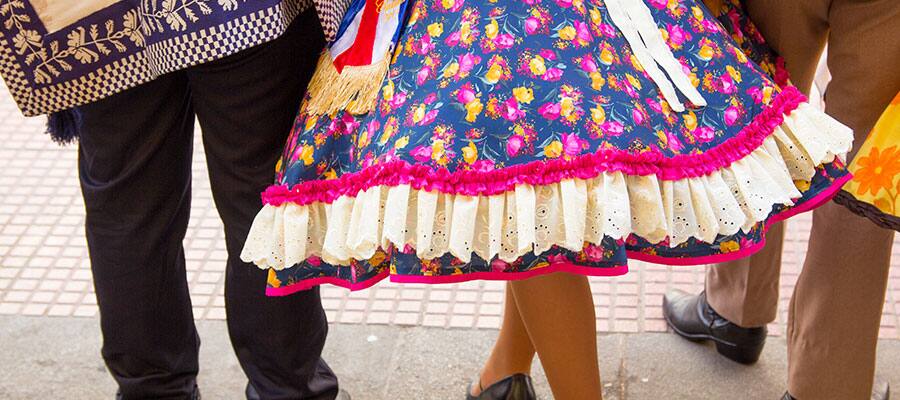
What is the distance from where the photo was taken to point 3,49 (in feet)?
5.90

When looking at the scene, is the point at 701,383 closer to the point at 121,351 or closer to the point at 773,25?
the point at 773,25

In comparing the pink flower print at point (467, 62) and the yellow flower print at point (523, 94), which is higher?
the pink flower print at point (467, 62)

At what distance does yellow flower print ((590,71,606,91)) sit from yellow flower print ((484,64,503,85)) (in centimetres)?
15

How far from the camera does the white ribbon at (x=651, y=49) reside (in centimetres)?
178

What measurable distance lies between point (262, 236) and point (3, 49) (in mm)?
538

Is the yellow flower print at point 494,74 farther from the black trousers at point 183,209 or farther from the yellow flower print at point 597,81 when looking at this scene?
the black trousers at point 183,209

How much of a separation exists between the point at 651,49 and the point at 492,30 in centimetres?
29

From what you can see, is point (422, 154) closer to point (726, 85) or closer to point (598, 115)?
point (598, 115)

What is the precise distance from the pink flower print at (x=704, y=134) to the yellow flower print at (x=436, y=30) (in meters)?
0.45

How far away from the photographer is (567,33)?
174 centimetres

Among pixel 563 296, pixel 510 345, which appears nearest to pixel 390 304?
pixel 510 345

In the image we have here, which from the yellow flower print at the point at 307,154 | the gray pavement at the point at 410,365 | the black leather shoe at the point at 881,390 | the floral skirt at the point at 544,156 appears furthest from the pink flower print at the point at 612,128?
the black leather shoe at the point at 881,390

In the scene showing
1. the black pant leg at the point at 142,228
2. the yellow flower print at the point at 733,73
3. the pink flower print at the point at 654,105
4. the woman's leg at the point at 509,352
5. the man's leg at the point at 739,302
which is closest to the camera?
the pink flower print at the point at 654,105

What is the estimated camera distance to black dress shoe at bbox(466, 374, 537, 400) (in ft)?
7.88
